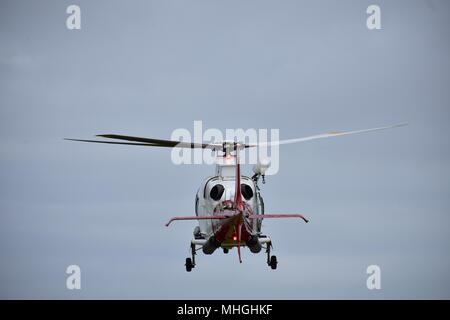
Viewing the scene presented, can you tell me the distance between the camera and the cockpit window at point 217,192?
75.1 metres

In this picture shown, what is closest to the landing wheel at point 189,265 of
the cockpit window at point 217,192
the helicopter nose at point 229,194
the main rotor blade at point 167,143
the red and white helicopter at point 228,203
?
the red and white helicopter at point 228,203

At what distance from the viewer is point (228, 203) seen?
73.7 metres

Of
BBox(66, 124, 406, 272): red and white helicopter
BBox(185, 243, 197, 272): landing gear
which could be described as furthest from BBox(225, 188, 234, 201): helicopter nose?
BBox(185, 243, 197, 272): landing gear

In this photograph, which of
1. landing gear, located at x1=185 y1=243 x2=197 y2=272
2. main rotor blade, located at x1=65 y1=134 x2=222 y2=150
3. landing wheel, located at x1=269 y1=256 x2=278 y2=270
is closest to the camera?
main rotor blade, located at x1=65 y1=134 x2=222 y2=150

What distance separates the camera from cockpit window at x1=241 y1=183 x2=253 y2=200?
7450cm

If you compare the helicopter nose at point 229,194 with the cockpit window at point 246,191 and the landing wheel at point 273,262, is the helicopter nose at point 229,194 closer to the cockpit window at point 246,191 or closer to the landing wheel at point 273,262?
the cockpit window at point 246,191

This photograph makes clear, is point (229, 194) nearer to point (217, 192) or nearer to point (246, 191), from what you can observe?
point (217, 192)

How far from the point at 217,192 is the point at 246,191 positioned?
1.88 meters

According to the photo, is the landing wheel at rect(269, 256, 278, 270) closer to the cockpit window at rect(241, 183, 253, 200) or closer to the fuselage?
the fuselage

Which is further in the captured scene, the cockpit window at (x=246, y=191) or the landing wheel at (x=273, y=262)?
the landing wheel at (x=273, y=262)
